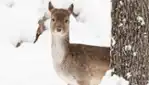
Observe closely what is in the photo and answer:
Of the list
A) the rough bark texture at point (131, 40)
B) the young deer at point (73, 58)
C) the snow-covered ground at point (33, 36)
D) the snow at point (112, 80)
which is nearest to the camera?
the young deer at point (73, 58)

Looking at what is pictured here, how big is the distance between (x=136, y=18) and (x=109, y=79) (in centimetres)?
104

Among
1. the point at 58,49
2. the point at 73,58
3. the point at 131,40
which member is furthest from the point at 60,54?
the point at 131,40

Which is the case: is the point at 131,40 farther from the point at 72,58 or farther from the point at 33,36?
the point at 33,36

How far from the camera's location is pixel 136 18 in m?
6.52

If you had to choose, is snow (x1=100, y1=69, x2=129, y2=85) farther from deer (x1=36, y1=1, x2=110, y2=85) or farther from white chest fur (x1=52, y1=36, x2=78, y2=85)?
white chest fur (x1=52, y1=36, x2=78, y2=85)

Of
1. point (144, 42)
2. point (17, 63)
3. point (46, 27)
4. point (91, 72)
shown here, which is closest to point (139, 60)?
point (144, 42)

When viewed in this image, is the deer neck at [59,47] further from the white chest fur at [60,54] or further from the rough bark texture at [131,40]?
the rough bark texture at [131,40]

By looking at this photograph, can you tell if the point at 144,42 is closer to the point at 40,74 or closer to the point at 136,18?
the point at 136,18

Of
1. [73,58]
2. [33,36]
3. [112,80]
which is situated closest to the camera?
[73,58]

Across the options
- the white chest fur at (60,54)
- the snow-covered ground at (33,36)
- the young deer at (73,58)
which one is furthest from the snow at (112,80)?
the white chest fur at (60,54)

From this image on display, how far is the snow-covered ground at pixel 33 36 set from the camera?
7672 mm

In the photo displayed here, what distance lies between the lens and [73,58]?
648cm

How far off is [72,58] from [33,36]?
8.68 feet

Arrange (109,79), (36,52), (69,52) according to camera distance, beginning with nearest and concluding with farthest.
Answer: (69,52), (109,79), (36,52)
